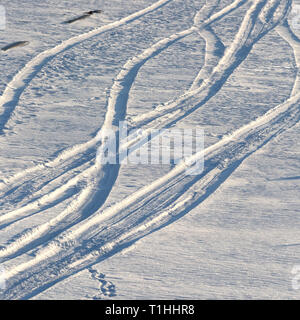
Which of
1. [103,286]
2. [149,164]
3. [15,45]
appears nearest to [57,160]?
[149,164]

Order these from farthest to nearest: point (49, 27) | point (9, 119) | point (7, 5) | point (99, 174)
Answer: point (7, 5)
point (49, 27)
point (9, 119)
point (99, 174)

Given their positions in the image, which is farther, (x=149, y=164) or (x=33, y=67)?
(x=33, y=67)

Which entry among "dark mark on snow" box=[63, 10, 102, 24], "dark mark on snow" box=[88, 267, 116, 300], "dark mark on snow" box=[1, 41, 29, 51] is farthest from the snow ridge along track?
"dark mark on snow" box=[63, 10, 102, 24]

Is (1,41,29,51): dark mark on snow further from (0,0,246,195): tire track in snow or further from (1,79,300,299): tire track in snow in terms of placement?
(1,79,300,299): tire track in snow

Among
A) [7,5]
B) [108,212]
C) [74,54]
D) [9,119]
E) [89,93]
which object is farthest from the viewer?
[7,5]

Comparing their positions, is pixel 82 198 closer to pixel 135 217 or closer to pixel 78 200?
pixel 78 200

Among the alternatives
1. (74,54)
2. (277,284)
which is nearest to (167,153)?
(277,284)
